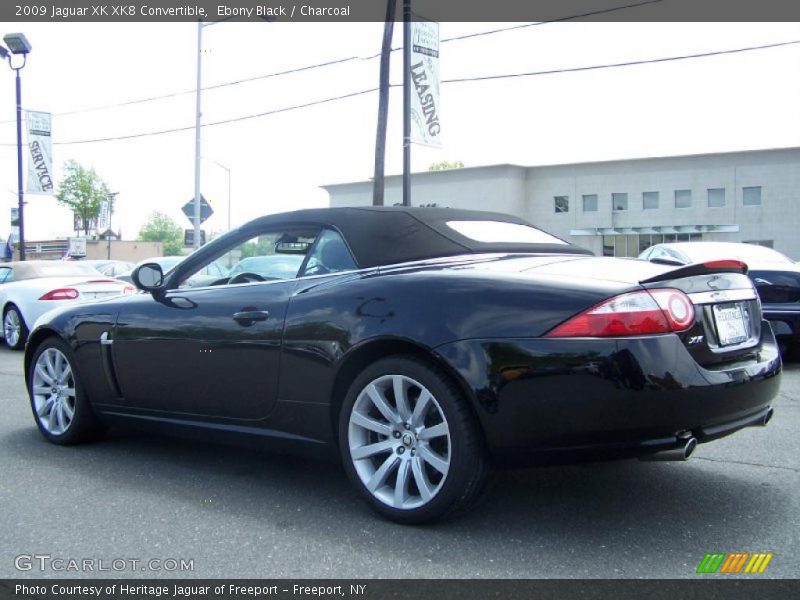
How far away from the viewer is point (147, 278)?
4.69 meters

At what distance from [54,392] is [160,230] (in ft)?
508

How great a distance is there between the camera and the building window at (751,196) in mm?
49031

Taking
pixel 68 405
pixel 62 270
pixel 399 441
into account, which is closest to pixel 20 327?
pixel 62 270

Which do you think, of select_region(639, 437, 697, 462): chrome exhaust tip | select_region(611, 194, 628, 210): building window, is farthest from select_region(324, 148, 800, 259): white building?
select_region(639, 437, 697, 462): chrome exhaust tip

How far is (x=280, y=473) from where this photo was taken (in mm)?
4449

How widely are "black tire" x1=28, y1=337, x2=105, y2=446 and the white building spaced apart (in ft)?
151

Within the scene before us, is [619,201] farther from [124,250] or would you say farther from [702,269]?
[124,250]

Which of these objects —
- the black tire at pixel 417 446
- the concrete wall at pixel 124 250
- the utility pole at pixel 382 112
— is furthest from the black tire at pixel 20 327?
the concrete wall at pixel 124 250

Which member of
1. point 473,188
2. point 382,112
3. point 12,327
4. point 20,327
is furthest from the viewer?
point 473,188

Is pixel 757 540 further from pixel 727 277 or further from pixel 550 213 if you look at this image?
pixel 550 213

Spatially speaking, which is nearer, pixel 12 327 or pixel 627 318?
pixel 627 318

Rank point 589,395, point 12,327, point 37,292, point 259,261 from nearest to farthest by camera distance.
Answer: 1. point 589,395
2. point 259,261
3. point 37,292
4. point 12,327

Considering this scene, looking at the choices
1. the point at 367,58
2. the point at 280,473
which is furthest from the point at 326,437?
the point at 367,58

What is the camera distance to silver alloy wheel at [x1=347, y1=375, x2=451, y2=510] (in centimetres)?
339
